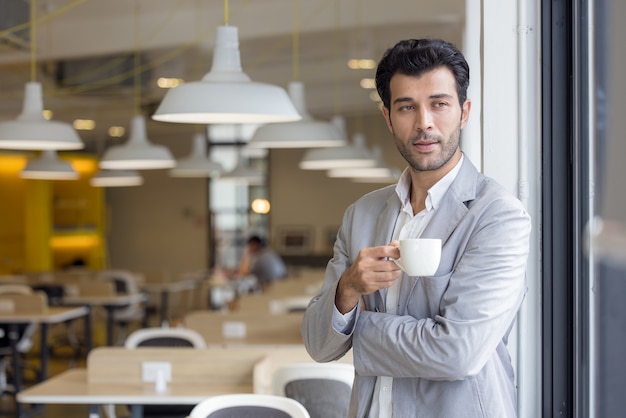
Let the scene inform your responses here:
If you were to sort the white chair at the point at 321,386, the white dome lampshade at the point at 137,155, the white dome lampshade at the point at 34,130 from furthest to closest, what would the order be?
the white dome lampshade at the point at 137,155, the white dome lampshade at the point at 34,130, the white chair at the point at 321,386

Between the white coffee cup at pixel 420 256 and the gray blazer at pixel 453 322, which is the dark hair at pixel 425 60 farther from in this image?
the white coffee cup at pixel 420 256

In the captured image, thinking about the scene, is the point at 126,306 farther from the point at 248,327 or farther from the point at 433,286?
the point at 433,286

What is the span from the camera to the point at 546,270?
283 centimetres

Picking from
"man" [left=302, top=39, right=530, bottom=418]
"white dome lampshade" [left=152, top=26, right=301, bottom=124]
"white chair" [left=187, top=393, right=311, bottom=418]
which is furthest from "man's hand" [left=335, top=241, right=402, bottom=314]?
"white dome lampshade" [left=152, top=26, right=301, bottom=124]

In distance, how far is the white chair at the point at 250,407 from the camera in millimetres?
3397

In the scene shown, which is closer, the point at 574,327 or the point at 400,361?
the point at 400,361

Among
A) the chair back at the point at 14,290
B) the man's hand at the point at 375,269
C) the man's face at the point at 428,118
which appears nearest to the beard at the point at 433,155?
the man's face at the point at 428,118

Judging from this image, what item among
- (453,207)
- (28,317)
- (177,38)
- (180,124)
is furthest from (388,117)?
(180,124)

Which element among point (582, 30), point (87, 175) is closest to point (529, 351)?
point (582, 30)

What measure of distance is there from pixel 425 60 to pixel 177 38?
25.0ft

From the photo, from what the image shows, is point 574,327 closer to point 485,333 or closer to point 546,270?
point 546,270

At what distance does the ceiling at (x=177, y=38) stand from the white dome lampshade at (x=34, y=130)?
173 cm

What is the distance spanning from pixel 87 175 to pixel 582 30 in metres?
16.3

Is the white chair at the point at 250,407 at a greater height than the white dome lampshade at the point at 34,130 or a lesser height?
lesser
